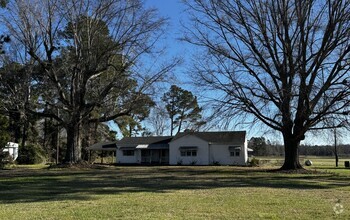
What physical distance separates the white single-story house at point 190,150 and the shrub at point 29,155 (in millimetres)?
10550

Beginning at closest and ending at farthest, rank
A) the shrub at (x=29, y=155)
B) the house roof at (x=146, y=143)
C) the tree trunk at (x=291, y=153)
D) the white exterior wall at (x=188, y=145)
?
the tree trunk at (x=291, y=153), the shrub at (x=29, y=155), the white exterior wall at (x=188, y=145), the house roof at (x=146, y=143)

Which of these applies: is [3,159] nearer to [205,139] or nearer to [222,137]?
[205,139]

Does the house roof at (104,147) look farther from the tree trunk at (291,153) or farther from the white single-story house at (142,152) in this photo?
the tree trunk at (291,153)

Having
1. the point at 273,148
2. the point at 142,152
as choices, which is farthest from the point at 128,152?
the point at 273,148

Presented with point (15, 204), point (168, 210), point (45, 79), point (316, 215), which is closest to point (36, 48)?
point (45, 79)

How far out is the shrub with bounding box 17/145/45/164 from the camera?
170 feet

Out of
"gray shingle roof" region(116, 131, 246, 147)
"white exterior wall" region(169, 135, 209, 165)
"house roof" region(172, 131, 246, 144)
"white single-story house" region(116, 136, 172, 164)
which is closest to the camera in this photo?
"house roof" region(172, 131, 246, 144)

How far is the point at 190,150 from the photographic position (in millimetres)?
53625

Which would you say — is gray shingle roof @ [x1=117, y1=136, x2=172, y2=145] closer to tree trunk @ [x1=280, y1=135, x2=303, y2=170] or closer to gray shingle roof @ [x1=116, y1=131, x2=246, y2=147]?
gray shingle roof @ [x1=116, y1=131, x2=246, y2=147]

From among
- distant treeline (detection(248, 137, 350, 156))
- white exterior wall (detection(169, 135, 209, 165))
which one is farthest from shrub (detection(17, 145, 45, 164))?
distant treeline (detection(248, 137, 350, 156))

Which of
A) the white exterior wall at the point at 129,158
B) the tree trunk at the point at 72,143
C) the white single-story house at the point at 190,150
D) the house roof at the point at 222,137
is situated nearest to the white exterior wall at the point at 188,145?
the white single-story house at the point at 190,150

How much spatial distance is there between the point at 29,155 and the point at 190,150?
20319 millimetres

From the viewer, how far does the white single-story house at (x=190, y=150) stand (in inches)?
2056

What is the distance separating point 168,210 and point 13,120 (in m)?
51.8
